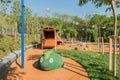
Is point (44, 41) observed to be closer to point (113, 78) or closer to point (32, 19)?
point (113, 78)

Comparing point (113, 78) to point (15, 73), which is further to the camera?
point (15, 73)

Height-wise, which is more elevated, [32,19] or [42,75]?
→ [32,19]

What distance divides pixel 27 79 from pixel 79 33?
127 feet

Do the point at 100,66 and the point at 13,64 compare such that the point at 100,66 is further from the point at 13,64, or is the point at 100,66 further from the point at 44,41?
the point at 44,41

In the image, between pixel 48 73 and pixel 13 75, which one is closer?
pixel 13 75

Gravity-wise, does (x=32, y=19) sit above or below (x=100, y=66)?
above

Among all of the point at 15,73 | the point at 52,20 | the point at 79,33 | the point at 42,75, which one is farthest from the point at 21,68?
the point at 52,20

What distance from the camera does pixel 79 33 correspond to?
155 feet

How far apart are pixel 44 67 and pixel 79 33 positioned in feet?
122

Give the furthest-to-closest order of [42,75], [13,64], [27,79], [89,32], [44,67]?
[89,32] < [13,64] < [44,67] < [42,75] < [27,79]

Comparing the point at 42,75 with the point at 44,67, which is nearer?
the point at 42,75

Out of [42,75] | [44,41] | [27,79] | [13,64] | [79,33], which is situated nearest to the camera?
[27,79]

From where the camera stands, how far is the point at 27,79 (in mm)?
9000

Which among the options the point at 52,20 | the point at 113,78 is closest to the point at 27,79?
the point at 113,78
